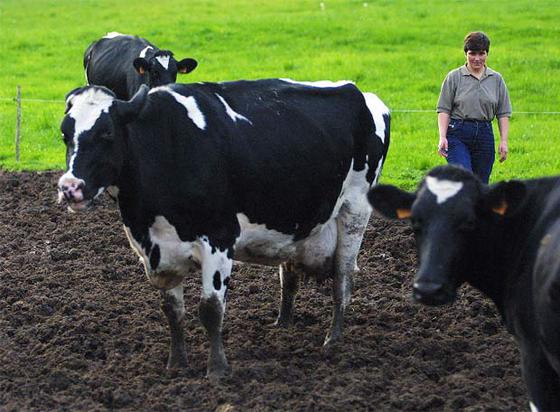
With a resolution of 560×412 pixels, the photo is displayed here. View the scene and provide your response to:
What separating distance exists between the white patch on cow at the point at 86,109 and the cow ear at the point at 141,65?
833 centimetres

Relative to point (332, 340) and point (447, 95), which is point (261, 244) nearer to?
point (332, 340)

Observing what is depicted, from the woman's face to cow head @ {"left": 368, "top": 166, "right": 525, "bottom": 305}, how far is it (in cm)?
441

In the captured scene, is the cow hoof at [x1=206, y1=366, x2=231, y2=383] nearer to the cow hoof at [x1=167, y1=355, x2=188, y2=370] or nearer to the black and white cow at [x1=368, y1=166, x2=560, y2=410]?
the cow hoof at [x1=167, y1=355, x2=188, y2=370]

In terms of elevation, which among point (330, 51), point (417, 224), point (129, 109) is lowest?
point (330, 51)

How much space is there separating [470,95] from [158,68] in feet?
21.8

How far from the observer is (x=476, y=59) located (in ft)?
35.5

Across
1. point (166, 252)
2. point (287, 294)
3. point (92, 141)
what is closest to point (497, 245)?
point (166, 252)

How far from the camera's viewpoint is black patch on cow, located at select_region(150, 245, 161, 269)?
8323mm

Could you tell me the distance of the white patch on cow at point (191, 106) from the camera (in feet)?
27.7

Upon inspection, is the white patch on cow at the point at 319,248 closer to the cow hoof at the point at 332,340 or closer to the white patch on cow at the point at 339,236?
the white patch on cow at the point at 339,236

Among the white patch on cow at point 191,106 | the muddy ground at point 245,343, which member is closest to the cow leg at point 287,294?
the muddy ground at point 245,343

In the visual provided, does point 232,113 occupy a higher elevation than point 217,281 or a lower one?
higher

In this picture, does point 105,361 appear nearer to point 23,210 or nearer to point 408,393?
point 408,393

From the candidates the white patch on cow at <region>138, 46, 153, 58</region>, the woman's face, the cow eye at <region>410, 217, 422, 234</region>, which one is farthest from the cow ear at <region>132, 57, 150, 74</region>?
the cow eye at <region>410, 217, 422, 234</region>
